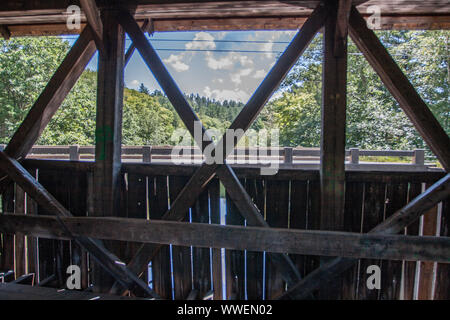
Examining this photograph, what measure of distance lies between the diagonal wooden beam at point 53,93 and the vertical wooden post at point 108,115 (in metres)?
0.25

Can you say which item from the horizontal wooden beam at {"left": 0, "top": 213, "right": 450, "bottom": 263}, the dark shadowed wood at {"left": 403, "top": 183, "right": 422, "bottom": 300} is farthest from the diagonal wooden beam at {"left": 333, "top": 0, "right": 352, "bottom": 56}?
the dark shadowed wood at {"left": 403, "top": 183, "right": 422, "bottom": 300}

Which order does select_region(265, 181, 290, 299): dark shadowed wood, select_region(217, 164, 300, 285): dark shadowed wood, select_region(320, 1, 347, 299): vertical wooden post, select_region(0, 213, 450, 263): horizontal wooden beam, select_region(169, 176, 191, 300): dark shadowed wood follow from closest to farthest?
select_region(0, 213, 450, 263): horizontal wooden beam < select_region(320, 1, 347, 299): vertical wooden post < select_region(217, 164, 300, 285): dark shadowed wood < select_region(265, 181, 290, 299): dark shadowed wood < select_region(169, 176, 191, 300): dark shadowed wood

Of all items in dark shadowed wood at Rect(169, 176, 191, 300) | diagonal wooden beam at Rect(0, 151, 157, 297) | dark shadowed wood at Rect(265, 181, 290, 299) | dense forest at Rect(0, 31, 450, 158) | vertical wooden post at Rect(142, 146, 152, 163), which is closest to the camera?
diagonal wooden beam at Rect(0, 151, 157, 297)

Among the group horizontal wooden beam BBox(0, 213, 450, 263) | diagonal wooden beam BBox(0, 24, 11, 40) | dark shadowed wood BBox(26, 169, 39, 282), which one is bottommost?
dark shadowed wood BBox(26, 169, 39, 282)

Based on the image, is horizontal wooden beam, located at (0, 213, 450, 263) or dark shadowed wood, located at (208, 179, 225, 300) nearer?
horizontal wooden beam, located at (0, 213, 450, 263)

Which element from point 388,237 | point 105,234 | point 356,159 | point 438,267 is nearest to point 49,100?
point 105,234

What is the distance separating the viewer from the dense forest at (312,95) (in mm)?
13562

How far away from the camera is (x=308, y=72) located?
62.0 ft

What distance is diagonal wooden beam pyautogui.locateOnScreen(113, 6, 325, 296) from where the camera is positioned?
2.19 metres

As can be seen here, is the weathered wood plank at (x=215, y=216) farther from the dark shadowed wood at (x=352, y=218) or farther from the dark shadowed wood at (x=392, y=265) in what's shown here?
the dark shadowed wood at (x=392, y=265)

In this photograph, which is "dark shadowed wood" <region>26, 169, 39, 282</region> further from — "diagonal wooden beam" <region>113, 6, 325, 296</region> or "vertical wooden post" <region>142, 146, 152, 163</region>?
"vertical wooden post" <region>142, 146, 152, 163</region>

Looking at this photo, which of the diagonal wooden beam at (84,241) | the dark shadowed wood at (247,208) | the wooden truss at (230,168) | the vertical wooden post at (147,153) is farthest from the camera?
the vertical wooden post at (147,153)

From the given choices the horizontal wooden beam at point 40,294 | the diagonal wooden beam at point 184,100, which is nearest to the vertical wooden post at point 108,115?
the diagonal wooden beam at point 184,100
